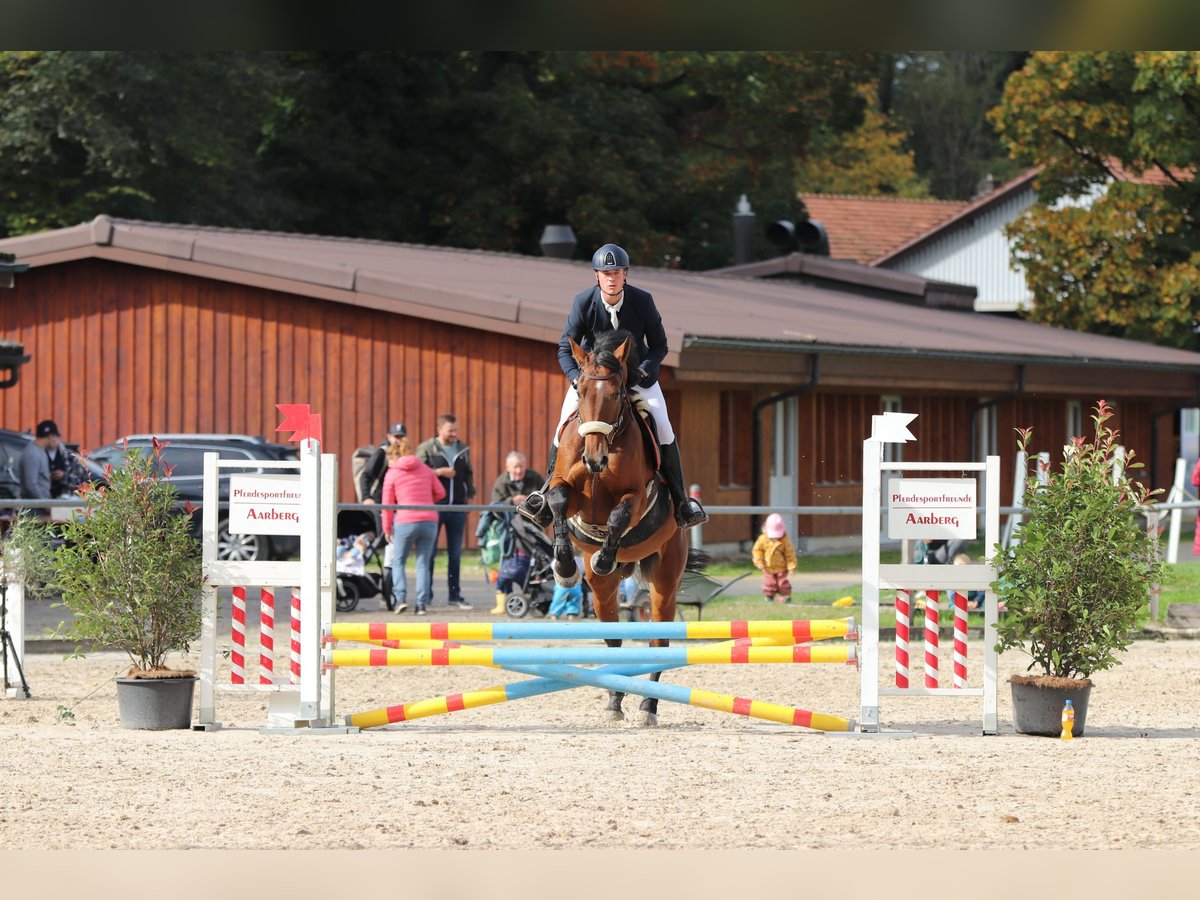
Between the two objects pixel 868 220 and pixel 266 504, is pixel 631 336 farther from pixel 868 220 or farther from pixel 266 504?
pixel 868 220

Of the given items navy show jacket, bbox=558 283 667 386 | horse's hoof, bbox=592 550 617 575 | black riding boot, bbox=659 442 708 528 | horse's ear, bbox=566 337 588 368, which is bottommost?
horse's hoof, bbox=592 550 617 575

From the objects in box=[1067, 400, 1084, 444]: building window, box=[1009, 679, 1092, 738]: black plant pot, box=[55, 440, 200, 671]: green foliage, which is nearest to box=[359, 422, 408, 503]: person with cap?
box=[55, 440, 200, 671]: green foliage

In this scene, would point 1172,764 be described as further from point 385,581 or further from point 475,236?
point 475,236

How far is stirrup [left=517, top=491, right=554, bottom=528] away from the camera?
34.9 ft

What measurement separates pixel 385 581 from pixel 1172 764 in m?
10.1

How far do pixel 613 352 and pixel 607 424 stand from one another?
463 mm

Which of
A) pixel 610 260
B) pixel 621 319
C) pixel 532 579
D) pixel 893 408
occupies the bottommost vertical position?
pixel 532 579

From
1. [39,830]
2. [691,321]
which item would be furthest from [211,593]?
[691,321]

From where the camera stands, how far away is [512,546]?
716 inches

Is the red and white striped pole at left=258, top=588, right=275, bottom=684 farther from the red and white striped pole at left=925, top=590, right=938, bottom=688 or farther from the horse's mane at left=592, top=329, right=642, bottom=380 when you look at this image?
the red and white striped pole at left=925, top=590, right=938, bottom=688

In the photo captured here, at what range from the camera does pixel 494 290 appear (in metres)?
26.2

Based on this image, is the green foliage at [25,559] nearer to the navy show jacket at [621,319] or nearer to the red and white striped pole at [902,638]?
the navy show jacket at [621,319]

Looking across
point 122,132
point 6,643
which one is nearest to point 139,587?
point 6,643

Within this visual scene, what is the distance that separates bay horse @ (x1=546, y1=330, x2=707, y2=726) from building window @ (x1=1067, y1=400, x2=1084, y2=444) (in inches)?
998
